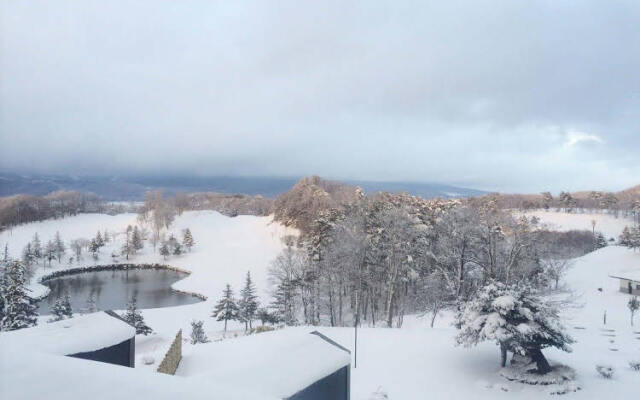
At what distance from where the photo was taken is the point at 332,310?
24641mm

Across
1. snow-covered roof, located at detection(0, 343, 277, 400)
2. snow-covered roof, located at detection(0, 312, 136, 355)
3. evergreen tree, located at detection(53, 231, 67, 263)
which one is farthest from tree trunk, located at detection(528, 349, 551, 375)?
evergreen tree, located at detection(53, 231, 67, 263)

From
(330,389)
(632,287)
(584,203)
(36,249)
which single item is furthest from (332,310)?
(584,203)

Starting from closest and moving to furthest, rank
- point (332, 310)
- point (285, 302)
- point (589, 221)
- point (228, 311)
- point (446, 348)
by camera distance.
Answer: point (446, 348), point (332, 310), point (285, 302), point (228, 311), point (589, 221)

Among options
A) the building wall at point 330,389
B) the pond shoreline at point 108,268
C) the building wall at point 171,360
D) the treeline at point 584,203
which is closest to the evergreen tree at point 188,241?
the pond shoreline at point 108,268

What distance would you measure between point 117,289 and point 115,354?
4047 cm

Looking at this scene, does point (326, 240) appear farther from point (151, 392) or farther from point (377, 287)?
point (151, 392)

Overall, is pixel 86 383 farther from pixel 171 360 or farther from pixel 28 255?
pixel 28 255

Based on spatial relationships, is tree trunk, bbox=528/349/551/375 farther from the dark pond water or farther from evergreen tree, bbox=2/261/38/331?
the dark pond water

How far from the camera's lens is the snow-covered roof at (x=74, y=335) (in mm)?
4348

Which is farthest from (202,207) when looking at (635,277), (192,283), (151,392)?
(151,392)

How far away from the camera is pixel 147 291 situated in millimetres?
40438

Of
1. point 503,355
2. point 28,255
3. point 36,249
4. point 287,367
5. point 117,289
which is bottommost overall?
point 117,289

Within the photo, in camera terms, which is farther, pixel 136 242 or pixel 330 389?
pixel 136 242

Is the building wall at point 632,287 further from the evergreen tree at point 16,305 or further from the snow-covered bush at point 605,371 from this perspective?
the evergreen tree at point 16,305
